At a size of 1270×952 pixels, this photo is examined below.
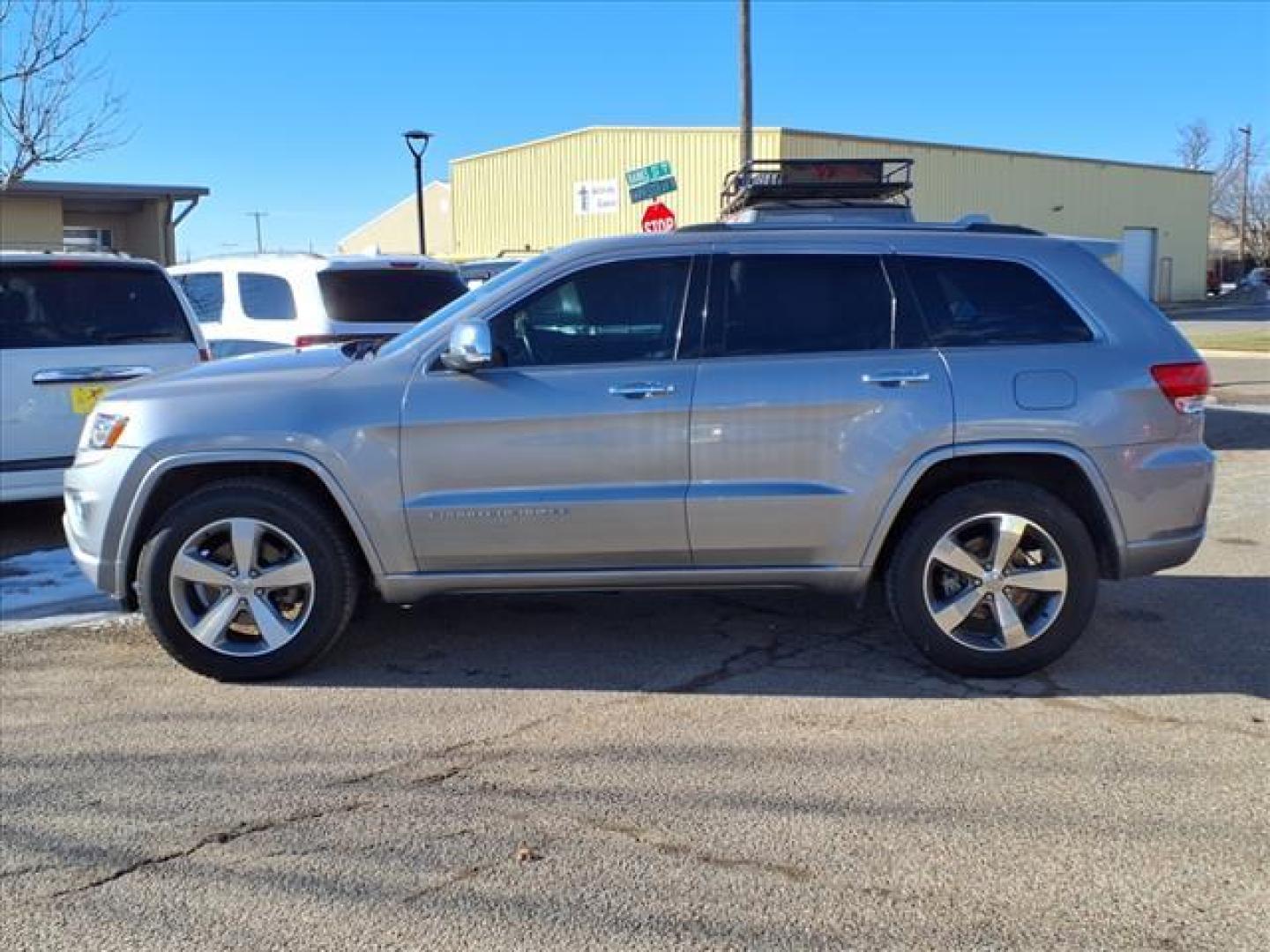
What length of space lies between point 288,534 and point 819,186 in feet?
23.5

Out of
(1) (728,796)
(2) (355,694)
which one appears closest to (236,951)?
(1) (728,796)

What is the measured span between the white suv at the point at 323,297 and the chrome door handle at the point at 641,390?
14.5 feet

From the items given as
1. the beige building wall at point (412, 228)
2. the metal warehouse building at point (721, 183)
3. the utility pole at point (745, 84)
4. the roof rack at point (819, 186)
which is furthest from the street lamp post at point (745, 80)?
the beige building wall at point (412, 228)

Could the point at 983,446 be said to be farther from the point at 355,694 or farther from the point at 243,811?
the point at 243,811

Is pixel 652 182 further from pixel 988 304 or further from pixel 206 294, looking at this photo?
pixel 988 304

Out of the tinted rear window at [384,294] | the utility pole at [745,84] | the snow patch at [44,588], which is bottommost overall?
the snow patch at [44,588]

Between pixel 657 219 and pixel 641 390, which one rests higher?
pixel 657 219

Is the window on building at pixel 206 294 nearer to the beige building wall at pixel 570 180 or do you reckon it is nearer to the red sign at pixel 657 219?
the red sign at pixel 657 219

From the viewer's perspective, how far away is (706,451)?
4648 millimetres

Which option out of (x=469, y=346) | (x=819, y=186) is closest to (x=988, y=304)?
(x=469, y=346)

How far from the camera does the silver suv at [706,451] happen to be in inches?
183

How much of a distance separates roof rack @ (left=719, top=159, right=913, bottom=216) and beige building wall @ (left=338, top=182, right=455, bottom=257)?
1257 inches

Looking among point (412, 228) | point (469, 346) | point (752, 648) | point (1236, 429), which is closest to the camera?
point (469, 346)

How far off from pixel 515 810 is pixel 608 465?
1532mm
